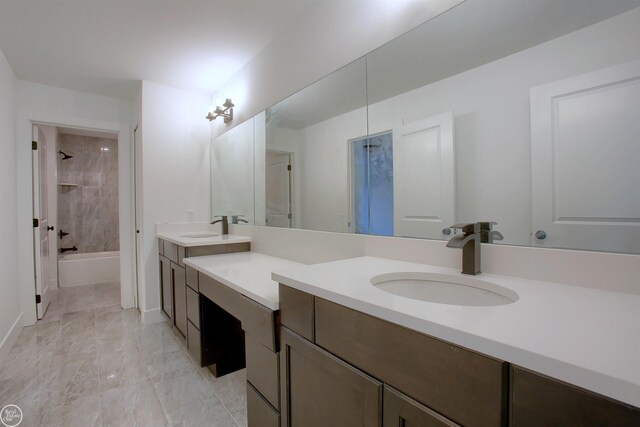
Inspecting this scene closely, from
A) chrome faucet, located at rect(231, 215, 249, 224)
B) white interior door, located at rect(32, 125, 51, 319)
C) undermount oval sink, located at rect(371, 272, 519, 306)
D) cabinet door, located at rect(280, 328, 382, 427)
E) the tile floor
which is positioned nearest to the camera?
cabinet door, located at rect(280, 328, 382, 427)

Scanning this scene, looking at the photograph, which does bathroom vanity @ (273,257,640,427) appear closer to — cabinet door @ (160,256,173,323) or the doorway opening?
cabinet door @ (160,256,173,323)

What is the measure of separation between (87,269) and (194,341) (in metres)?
3.63

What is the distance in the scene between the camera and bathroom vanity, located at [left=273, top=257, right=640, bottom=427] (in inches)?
17.3

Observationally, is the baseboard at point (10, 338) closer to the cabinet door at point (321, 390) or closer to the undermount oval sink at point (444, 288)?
the cabinet door at point (321, 390)

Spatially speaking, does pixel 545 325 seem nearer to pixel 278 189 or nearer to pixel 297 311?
pixel 297 311

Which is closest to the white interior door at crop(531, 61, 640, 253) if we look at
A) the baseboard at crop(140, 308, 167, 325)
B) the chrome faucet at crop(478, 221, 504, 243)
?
the chrome faucet at crop(478, 221, 504, 243)

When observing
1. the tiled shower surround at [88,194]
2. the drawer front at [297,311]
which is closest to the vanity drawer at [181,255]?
the drawer front at [297,311]

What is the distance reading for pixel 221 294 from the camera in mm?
1574

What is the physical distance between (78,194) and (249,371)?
5.26 m

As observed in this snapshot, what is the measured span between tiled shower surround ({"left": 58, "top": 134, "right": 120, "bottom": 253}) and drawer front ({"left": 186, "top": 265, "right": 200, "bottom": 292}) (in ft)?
13.2

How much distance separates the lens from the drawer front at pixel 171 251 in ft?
7.79

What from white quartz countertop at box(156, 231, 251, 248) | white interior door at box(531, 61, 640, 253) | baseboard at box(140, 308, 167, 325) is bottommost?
baseboard at box(140, 308, 167, 325)

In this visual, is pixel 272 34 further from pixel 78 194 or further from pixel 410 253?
pixel 78 194

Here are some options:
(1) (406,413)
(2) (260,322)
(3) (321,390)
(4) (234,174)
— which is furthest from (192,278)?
(1) (406,413)
